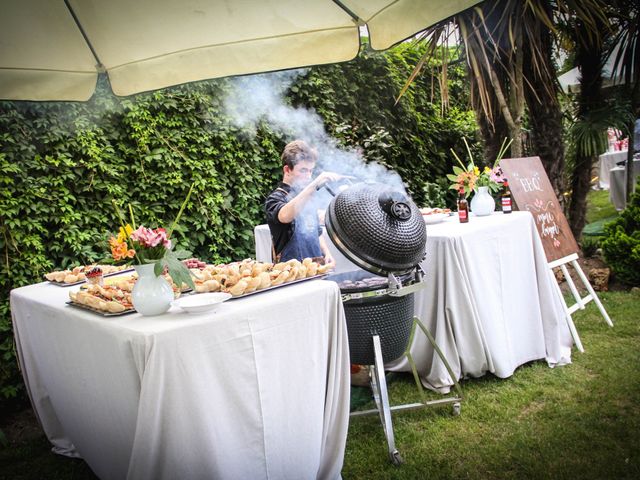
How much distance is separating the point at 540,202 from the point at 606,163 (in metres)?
9.03

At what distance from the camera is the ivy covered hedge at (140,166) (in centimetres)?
364

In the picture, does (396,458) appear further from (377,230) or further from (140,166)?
(140,166)

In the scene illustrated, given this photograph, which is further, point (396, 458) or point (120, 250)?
point (396, 458)

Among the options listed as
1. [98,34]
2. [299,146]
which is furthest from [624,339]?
[98,34]

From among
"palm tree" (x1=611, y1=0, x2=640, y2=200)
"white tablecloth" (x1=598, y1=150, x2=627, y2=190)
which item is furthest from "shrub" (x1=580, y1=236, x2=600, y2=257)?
"white tablecloth" (x1=598, y1=150, x2=627, y2=190)

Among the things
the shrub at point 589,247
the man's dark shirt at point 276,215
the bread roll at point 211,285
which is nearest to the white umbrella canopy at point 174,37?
the man's dark shirt at point 276,215

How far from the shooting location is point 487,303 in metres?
3.32

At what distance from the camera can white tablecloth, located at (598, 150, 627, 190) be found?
10.5 meters

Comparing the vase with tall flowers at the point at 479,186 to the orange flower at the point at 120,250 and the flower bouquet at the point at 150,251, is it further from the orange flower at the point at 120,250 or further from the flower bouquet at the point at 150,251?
the orange flower at the point at 120,250

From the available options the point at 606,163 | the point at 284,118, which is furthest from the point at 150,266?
the point at 606,163

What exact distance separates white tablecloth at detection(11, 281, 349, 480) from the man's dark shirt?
103cm

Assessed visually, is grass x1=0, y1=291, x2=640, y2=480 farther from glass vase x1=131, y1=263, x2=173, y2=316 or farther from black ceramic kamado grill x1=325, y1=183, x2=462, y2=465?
glass vase x1=131, y1=263, x2=173, y2=316

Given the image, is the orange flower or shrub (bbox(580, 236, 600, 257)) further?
shrub (bbox(580, 236, 600, 257))

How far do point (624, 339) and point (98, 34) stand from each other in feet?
13.5
